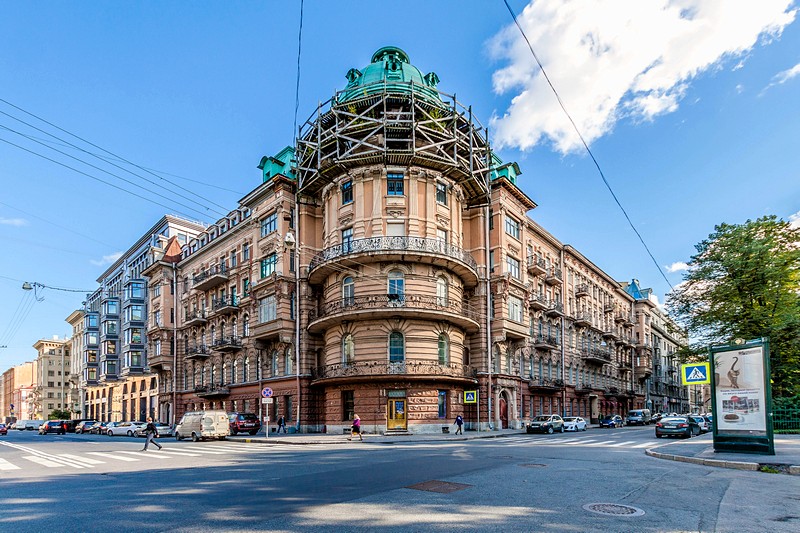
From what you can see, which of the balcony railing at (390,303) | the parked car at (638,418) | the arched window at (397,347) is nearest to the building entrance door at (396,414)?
the arched window at (397,347)

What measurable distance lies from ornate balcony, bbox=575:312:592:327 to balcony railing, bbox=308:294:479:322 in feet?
79.2

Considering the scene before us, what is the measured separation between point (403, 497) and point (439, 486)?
58.5 inches

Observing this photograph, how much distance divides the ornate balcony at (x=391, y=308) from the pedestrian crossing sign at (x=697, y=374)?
1734 cm

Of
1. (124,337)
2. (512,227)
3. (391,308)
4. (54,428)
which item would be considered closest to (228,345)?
(391,308)

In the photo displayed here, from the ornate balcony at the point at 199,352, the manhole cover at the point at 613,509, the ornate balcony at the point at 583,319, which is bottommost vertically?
the manhole cover at the point at 613,509

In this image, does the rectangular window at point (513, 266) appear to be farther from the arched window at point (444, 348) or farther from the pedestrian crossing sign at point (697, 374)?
the pedestrian crossing sign at point (697, 374)

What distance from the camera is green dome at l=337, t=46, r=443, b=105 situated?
37969 millimetres

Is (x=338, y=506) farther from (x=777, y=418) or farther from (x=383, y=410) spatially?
(x=777, y=418)

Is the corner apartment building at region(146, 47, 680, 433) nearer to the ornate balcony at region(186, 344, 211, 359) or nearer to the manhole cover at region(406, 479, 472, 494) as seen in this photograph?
the ornate balcony at region(186, 344, 211, 359)

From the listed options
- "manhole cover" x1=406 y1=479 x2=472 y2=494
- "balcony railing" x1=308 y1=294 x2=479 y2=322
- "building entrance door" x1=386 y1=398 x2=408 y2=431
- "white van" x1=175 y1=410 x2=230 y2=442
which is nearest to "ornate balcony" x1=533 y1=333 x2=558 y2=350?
"balcony railing" x1=308 y1=294 x2=479 y2=322

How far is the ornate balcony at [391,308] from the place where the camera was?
110ft

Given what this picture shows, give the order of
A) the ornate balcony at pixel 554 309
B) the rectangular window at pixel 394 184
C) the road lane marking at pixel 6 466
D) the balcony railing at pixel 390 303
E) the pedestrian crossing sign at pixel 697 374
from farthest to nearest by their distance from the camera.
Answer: the ornate balcony at pixel 554 309 → the rectangular window at pixel 394 184 → the balcony railing at pixel 390 303 → the pedestrian crossing sign at pixel 697 374 → the road lane marking at pixel 6 466

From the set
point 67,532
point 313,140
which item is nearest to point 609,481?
point 67,532

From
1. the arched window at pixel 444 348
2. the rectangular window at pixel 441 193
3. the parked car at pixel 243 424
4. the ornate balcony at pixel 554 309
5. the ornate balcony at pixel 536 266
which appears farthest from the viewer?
the ornate balcony at pixel 554 309
